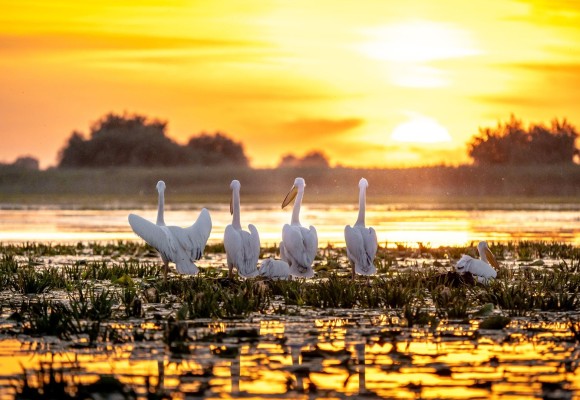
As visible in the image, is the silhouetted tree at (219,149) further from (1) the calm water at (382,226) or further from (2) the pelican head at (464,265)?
(2) the pelican head at (464,265)

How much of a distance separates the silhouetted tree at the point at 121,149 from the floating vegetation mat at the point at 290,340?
72935mm

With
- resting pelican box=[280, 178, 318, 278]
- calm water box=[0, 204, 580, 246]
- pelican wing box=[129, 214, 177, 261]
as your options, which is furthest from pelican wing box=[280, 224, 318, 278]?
calm water box=[0, 204, 580, 246]

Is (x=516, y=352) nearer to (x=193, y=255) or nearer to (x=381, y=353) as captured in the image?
(x=381, y=353)

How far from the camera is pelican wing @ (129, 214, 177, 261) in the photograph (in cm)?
1315

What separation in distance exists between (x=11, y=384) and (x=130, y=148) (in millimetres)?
79751

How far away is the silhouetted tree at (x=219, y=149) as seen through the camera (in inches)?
3632

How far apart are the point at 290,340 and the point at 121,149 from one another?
7782 centimetres

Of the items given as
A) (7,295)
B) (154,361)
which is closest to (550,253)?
(7,295)

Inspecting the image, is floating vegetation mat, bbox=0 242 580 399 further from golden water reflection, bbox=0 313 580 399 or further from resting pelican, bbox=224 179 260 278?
resting pelican, bbox=224 179 260 278

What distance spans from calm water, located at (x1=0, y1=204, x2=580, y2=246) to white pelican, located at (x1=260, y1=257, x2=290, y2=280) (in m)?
7.68

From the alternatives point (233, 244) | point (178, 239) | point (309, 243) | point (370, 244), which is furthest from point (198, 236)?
point (370, 244)

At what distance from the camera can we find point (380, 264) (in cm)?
1598

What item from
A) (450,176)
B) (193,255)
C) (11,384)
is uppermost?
(450,176)

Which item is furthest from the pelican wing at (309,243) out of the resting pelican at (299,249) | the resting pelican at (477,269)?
the resting pelican at (477,269)
